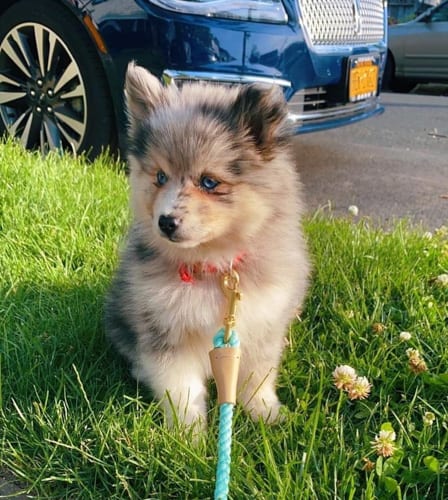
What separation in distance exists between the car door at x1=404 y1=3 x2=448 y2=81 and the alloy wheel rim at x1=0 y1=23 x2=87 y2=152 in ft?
30.4

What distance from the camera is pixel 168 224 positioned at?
1.72m

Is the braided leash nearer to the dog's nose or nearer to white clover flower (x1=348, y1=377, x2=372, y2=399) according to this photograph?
Answer: the dog's nose

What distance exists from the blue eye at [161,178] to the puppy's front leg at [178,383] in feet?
1.72

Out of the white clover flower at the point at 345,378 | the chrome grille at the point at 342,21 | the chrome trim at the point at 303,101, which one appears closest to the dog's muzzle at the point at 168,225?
the white clover flower at the point at 345,378

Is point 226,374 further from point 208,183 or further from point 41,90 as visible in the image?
point 41,90

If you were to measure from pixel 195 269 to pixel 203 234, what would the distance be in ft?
0.77

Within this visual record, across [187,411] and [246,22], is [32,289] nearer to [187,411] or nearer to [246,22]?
[187,411]

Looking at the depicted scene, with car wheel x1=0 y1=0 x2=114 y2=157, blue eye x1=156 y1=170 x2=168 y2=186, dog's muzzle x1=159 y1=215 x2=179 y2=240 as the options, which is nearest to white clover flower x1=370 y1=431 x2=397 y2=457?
dog's muzzle x1=159 y1=215 x2=179 y2=240

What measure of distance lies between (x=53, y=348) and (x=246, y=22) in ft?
8.01

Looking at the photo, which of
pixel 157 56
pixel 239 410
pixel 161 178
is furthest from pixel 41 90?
pixel 239 410

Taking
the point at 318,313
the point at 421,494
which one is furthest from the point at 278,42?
the point at 421,494

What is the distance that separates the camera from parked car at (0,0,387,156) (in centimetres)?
370

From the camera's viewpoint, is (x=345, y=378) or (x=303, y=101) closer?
(x=345, y=378)

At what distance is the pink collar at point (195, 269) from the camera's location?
195 centimetres
